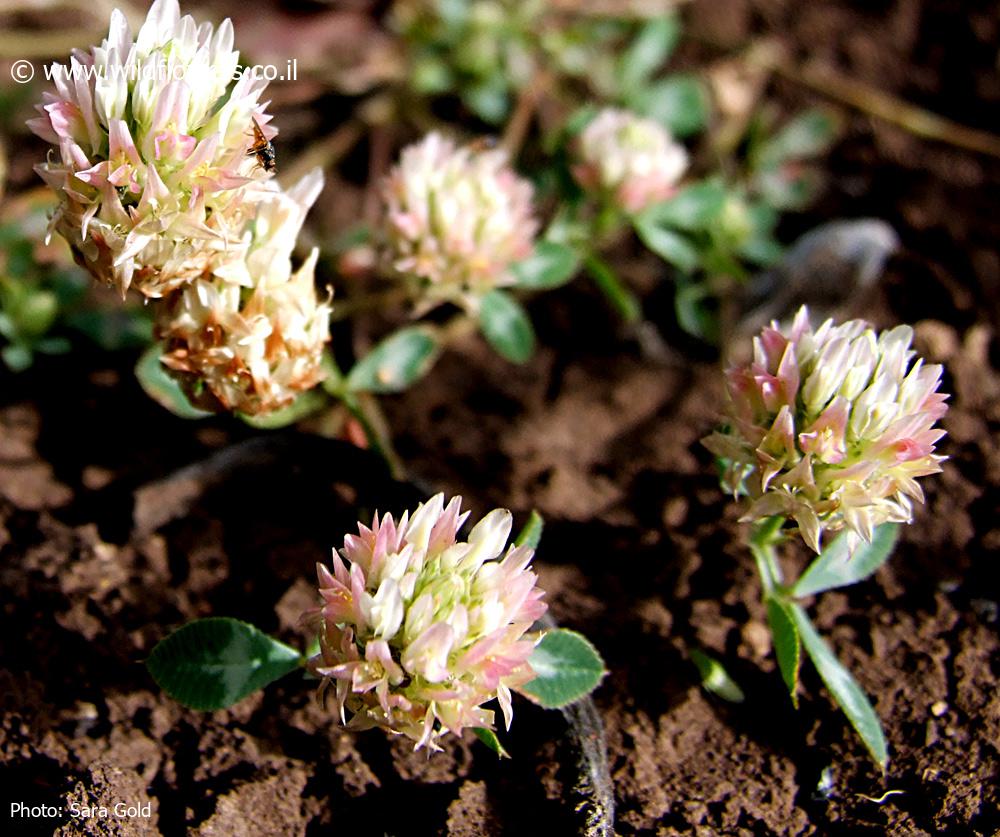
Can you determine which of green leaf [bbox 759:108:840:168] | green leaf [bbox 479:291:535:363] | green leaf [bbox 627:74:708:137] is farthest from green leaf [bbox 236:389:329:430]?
green leaf [bbox 759:108:840:168]

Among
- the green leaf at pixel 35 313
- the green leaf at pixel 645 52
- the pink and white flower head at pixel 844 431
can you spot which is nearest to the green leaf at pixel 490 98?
the green leaf at pixel 645 52

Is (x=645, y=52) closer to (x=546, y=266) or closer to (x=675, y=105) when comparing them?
(x=675, y=105)

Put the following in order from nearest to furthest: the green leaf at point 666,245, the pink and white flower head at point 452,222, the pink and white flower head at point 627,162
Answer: the pink and white flower head at point 452,222, the pink and white flower head at point 627,162, the green leaf at point 666,245

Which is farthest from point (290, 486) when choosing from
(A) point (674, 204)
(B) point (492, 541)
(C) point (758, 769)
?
(A) point (674, 204)

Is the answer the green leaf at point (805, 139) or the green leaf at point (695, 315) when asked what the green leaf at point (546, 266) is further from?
the green leaf at point (805, 139)

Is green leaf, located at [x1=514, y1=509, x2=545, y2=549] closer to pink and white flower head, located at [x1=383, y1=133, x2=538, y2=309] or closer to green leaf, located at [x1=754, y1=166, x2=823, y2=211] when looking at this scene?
pink and white flower head, located at [x1=383, y1=133, x2=538, y2=309]

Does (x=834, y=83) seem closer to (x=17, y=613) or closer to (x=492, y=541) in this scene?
(x=492, y=541)

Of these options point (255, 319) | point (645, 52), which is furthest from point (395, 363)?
point (645, 52)
